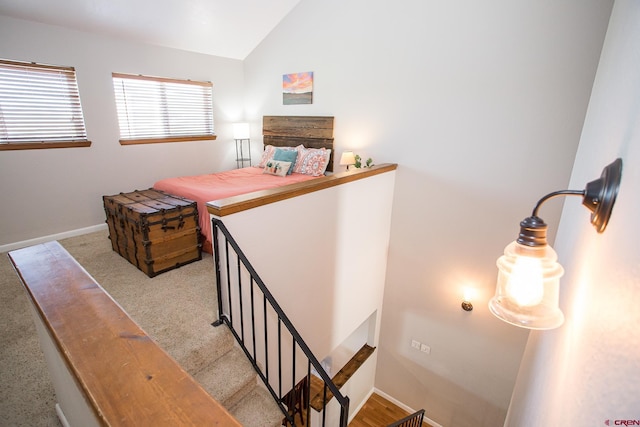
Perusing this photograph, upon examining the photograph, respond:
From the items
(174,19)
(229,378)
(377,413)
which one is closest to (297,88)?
(174,19)

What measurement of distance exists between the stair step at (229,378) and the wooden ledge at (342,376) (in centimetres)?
172

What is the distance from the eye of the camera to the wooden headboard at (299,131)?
171 inches

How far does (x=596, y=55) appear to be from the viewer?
245 centimetres

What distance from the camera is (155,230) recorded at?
9.21 ft

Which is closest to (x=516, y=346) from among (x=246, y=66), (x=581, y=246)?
(x=581, y=246)

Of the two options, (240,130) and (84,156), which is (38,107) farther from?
(240,130)

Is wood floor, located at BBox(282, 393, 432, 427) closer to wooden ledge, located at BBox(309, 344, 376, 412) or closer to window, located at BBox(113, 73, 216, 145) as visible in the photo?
wooden ledge, located at BBox(309, 344, 376, 412)

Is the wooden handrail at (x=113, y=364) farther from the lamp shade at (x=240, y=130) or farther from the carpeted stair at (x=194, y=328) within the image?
the lamp shade at (x=240, y=130)

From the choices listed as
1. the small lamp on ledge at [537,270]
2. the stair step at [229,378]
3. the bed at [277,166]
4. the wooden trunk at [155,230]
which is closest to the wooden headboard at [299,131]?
the bed at [277,166]

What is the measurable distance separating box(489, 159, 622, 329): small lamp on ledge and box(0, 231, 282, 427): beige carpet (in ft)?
5.60

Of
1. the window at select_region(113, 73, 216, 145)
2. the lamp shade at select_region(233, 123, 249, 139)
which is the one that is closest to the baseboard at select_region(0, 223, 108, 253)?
the window at select_region(113, 73, 216, 145)

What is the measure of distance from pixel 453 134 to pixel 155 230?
316 centimetres

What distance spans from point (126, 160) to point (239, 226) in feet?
10.5

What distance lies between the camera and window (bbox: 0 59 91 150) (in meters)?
3.20
